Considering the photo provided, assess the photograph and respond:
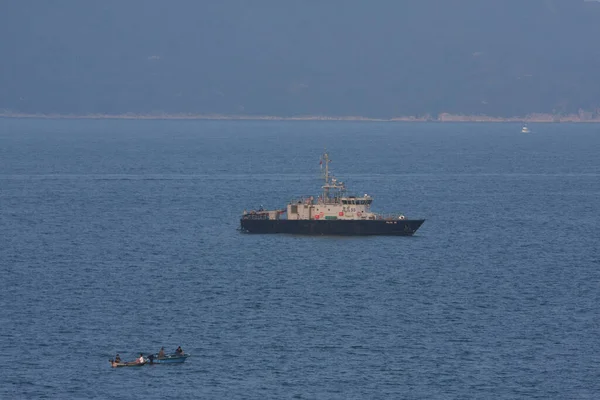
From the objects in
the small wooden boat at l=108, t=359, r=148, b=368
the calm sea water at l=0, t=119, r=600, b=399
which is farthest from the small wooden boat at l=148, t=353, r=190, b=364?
the small wooden boat at l=108, t=359, r=148, b=368

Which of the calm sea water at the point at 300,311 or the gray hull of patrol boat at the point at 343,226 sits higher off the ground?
the gray hull of patrol boat at the point at 343,226

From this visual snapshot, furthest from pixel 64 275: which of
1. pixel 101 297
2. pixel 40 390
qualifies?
pixel 40 390

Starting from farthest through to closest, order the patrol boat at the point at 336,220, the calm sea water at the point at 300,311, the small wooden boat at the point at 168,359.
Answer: the patrol boat at the point at 336,220 < the small wooden boat at the point at 168,359 < the calm sea water at the point at 300,311

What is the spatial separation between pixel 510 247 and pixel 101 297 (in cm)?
5334

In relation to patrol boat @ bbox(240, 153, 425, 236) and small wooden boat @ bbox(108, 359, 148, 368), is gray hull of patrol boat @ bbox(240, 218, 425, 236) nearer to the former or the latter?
patrol boat @ bbox(240, 153, 425, 236)

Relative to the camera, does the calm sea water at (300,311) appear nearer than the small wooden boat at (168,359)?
Yes

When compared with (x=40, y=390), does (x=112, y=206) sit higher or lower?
higher

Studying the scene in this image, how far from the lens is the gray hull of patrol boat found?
152375 mm

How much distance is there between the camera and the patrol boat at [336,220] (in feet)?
500

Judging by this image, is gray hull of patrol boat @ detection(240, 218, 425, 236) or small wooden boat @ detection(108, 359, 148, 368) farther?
gray hull of patrol boat @ detection(240, 218, 425, 236)

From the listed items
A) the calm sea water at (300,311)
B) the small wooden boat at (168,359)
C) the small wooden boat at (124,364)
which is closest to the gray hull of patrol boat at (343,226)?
the calm sea water at (300,311)

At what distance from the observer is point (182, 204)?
19262cm

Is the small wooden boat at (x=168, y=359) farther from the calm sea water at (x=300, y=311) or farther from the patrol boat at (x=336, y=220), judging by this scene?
the patrol boat at (x=336, y=220)

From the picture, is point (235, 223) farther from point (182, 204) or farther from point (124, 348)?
point (124, 348)
